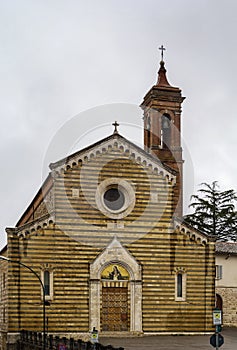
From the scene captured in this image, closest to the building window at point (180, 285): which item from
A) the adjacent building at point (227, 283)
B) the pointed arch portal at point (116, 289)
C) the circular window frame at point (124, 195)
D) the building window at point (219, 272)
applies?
the pointed arch portal at point (116, 289)

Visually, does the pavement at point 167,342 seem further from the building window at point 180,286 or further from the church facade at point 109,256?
the building window at point 180,286

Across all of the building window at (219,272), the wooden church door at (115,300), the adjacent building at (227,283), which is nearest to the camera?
the wooden church door at (115,300)

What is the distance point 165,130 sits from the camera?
48.5 m

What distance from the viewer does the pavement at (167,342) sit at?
31.6 metres

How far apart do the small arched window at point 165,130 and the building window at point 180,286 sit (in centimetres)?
1113

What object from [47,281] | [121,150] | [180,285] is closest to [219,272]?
[180,285]

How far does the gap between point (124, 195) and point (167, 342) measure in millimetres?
9531

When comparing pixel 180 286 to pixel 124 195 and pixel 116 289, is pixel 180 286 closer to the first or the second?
pixel 116 289

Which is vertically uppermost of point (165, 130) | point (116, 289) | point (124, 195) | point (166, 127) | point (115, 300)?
point (166, 127)

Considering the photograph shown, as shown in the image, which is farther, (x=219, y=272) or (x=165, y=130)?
(x=219, y=272)

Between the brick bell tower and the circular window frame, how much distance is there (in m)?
7.46

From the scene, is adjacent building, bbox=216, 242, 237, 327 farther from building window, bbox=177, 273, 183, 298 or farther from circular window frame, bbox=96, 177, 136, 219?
circular window frame, bbox=96, 177, 136, 219

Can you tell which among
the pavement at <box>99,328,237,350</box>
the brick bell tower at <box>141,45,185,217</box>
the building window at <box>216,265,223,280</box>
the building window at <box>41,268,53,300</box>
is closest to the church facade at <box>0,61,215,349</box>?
the building window at <box>41,268,53,300</box>

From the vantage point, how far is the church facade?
124 ft
